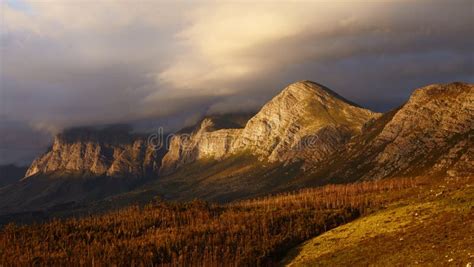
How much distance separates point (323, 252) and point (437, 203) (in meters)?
31.2

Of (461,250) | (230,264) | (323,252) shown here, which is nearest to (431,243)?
(461,250)

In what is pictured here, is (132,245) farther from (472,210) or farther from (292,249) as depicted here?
(472,210)

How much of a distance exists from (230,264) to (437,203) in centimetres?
5016

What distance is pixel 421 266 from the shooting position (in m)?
68.9

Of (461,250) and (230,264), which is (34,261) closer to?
(230,264)

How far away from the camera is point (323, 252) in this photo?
103562 mm

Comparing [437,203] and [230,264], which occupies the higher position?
[437,203]

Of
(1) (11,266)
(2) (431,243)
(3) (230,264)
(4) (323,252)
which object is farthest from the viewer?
(1) (11,266)

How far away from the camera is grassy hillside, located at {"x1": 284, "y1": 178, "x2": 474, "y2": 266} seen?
73500mm

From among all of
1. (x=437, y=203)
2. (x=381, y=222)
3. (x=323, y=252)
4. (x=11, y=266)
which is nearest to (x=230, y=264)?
(x=323, y=252)

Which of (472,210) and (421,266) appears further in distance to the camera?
(472,210)

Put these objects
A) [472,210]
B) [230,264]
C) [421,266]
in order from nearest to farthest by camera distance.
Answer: [421,266]
[472,210]
[230,264]

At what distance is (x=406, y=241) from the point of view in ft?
285

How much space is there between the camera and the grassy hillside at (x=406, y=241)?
7350 cm
